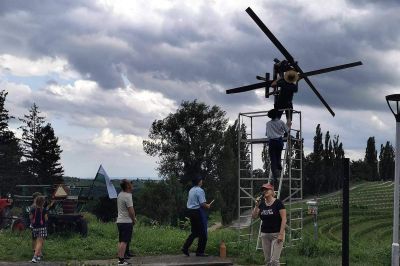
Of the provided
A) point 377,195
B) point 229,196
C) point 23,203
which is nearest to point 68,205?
point 23,203

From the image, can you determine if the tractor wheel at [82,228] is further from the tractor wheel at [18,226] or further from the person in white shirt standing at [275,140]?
the person in white shirt standing at [275,140]

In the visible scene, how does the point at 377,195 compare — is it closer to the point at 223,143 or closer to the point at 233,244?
the point at 223,143

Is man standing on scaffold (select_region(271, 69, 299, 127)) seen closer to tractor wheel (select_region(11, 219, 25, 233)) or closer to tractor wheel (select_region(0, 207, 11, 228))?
tractor wheel (select_region(11, 219, 25, 233))

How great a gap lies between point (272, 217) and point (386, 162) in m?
117

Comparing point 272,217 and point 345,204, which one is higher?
point 345,204

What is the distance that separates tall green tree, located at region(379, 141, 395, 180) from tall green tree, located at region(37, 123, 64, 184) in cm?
7444

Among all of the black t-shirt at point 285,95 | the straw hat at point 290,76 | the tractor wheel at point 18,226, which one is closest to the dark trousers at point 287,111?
the black t-shirt at point 285,95

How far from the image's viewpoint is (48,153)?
63844 mm

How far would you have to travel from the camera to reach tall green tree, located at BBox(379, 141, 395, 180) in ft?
386

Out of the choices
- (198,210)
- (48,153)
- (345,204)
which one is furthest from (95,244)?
(48,153)

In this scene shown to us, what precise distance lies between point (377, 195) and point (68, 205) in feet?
260

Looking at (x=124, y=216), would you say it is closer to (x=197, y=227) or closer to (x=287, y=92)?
(x=197, y=227)

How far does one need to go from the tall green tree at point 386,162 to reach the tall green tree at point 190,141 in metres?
57.1

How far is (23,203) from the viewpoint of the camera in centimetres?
1645
